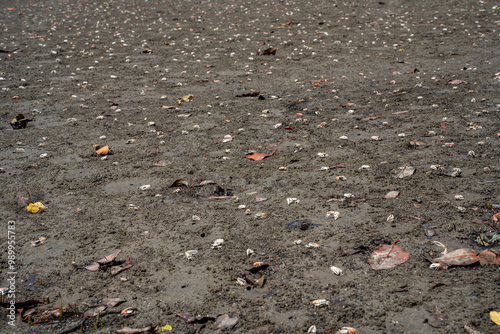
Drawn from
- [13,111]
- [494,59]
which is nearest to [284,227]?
[13,111]

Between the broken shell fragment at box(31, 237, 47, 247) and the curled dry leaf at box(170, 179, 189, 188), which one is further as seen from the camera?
the curled dry leaf at box(170, 179, 189, 188)

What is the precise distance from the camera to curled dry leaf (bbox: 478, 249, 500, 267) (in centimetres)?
264

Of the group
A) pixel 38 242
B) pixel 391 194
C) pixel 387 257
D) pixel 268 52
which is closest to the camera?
pixel 387 257

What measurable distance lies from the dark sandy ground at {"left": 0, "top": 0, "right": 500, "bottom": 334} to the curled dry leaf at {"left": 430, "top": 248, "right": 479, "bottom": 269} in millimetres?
86

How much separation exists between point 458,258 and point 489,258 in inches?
7.1

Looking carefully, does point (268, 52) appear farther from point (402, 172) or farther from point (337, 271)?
point (337, 271)

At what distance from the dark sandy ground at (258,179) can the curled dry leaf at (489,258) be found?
0.18 feet

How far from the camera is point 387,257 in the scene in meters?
2.85

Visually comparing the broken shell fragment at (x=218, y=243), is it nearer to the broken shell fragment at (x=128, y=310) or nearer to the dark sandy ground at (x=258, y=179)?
the dark sandy ground at (x=258, y=179)

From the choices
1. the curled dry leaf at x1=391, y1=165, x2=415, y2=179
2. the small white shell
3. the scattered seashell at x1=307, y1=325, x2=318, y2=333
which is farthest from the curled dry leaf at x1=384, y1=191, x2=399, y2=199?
the scattered seashell at x1=307, y1=325, x2=318, y2=333

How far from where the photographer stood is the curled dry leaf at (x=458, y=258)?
106 inches

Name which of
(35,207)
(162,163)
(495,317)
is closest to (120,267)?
(35,207)

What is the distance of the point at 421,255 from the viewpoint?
285cm

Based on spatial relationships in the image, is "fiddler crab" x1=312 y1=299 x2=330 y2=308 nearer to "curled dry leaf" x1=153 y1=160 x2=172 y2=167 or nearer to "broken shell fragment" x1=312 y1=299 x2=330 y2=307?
"broken shell fragment" x1=312 y1=299 x2=330 y2=307
